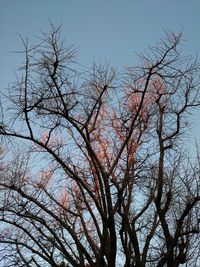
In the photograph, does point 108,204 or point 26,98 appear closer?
point 26,98

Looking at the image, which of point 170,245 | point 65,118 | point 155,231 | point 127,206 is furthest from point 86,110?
point 155,231

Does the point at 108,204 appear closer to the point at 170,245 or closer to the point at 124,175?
the point at 124,175

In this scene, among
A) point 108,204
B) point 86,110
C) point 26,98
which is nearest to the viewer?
point 26,98

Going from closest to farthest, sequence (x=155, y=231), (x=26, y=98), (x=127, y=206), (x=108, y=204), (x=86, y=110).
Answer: (x=26, y=98)
(x=108, y=204)
(x=86, y=110)
(x=127, y=206)
(x=155, y=231)

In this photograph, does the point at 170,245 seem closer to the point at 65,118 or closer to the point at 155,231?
the point at 155,231

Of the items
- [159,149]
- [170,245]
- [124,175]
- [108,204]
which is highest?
[159,149]

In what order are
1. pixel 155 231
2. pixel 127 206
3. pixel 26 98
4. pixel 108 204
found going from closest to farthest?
pixel 26 98 < pixel 108 204 < pixel 127 206 < pixel 155 231

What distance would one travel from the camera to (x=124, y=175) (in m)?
7.68

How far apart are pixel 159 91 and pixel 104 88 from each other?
1.44 m

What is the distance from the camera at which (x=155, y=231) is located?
9258mm

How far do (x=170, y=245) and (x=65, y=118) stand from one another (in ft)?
10.7

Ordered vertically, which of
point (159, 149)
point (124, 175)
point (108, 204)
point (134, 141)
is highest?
point (134, 141)

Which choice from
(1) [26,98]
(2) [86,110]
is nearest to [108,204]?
(2) [86,110]

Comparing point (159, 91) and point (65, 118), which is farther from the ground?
point (159, 91)
